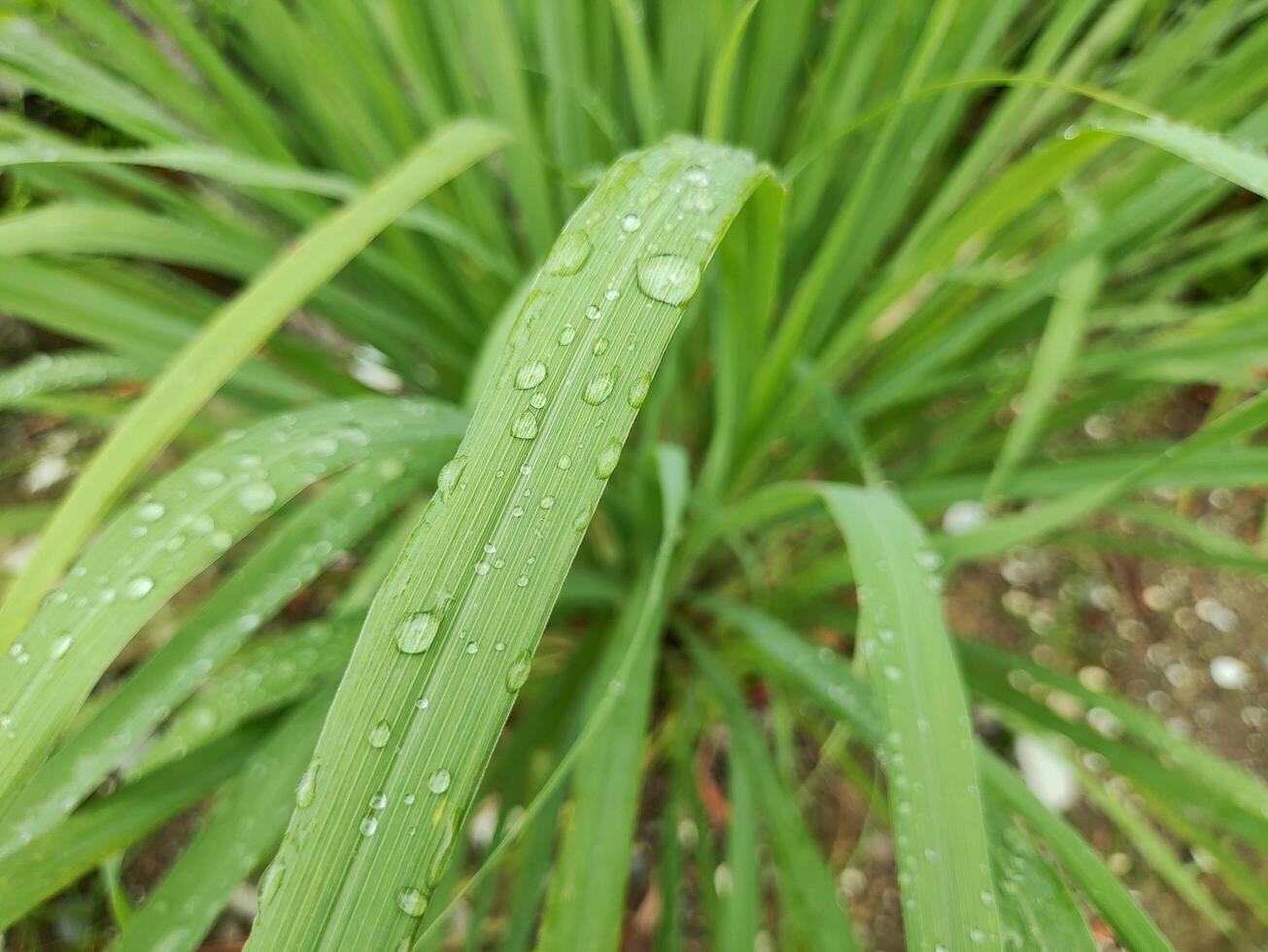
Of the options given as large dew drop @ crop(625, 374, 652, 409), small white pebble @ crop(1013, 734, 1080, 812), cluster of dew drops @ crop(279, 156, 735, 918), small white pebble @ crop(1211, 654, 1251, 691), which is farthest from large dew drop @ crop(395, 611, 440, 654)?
small white pebble @ crop(1211, 654, 1251, 691)

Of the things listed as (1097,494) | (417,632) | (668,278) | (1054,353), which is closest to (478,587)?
(417,632)

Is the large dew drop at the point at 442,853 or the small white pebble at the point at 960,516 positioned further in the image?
the small white pebble at the point at 960,516

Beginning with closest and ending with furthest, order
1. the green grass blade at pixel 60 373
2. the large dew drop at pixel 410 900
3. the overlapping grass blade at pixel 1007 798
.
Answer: the large dew drop at pixel 410 900, the overlapping grass blade at pixel 1007 798, the green grass blade at pixel 60 373

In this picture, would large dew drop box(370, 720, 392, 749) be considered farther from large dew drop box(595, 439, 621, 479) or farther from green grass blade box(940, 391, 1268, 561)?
green grass blade box(940, 391, 1268, 561)

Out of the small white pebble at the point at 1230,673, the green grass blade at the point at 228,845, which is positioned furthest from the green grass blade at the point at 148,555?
the small white pebble at the point at 1230,673

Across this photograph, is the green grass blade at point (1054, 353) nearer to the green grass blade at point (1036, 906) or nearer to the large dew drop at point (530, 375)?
the green grass blade at point (1036, 906)

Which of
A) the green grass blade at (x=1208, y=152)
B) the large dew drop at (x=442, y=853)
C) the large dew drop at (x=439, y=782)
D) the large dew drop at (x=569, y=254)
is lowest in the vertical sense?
the large dew drop at (x=442, y=853)

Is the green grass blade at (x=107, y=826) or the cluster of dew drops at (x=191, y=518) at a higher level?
the cluster of dew drops at (x=191, y=518)
